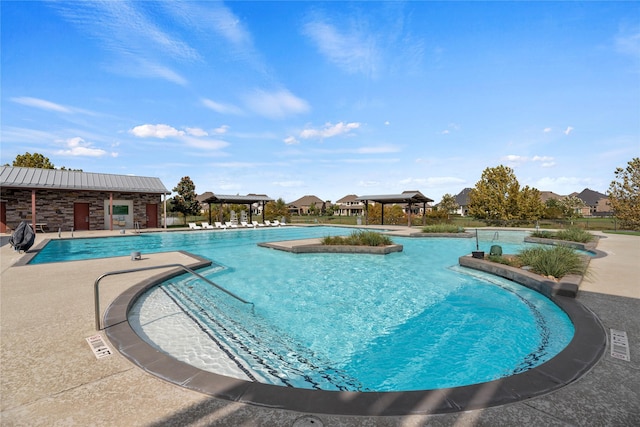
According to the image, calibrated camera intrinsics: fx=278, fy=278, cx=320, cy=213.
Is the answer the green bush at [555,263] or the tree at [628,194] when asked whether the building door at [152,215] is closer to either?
the green bush at [555,263]

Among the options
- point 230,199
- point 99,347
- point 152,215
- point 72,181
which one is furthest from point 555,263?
point 72,181

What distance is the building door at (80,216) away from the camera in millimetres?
19078

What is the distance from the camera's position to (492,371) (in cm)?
359

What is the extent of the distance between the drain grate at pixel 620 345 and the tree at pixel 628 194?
77.2 ft

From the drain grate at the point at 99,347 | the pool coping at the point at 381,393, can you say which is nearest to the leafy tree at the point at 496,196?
the pool coping at the point at 381,393

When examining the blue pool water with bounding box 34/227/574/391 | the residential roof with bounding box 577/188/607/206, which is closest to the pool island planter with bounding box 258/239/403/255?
the blue pool water with bounding box 34/227/574/391

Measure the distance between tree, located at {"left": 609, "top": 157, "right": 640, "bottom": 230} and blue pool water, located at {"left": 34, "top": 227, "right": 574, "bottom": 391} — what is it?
20.2 m

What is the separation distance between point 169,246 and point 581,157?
2711 cm

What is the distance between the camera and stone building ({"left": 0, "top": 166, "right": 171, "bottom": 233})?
17016 mm

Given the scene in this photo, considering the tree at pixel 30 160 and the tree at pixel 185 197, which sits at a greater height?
the tree at pixel 30 160

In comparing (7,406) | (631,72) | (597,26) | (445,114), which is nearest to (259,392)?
(7,406)

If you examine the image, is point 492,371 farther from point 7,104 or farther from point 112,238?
point 7,104

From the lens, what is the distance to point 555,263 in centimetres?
687

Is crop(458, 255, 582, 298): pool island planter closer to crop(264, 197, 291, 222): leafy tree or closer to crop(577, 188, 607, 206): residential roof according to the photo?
crop(264, 197, 291, 222): leafy tree
